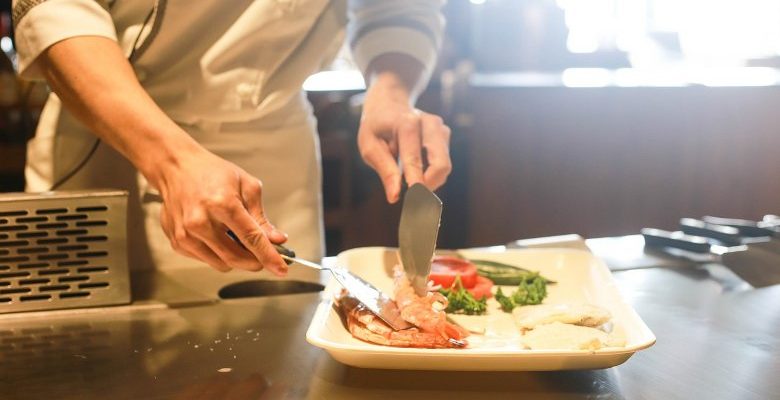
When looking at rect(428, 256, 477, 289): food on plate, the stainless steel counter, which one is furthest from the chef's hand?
the stainless steel counter

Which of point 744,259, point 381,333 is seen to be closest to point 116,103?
point 381,333

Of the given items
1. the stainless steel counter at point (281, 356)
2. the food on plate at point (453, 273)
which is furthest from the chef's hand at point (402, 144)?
the stainless steel counter at point (281, 356)

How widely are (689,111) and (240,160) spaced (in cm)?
253

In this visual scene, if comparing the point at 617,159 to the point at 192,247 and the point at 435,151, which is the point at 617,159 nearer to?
the point at 435,151

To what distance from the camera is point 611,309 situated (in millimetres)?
941

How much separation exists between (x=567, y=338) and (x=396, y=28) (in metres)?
0.82

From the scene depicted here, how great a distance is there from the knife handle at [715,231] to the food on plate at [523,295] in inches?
19.9

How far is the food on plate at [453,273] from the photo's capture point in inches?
42.6

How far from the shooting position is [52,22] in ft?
3.20

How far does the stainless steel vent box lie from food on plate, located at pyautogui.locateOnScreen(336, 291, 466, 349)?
0.36 m

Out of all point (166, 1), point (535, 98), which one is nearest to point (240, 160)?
point (166, 1)

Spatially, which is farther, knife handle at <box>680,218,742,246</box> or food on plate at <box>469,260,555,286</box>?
knife handle at <box>680,218,742,246</box>

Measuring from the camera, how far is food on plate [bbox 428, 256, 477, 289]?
1081mm

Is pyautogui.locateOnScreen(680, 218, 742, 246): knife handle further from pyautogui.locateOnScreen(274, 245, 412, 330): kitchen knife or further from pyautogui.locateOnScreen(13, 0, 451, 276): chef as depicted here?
pyautogui.locateOnScreen(274, 245, 412, 330): kitchen knife
